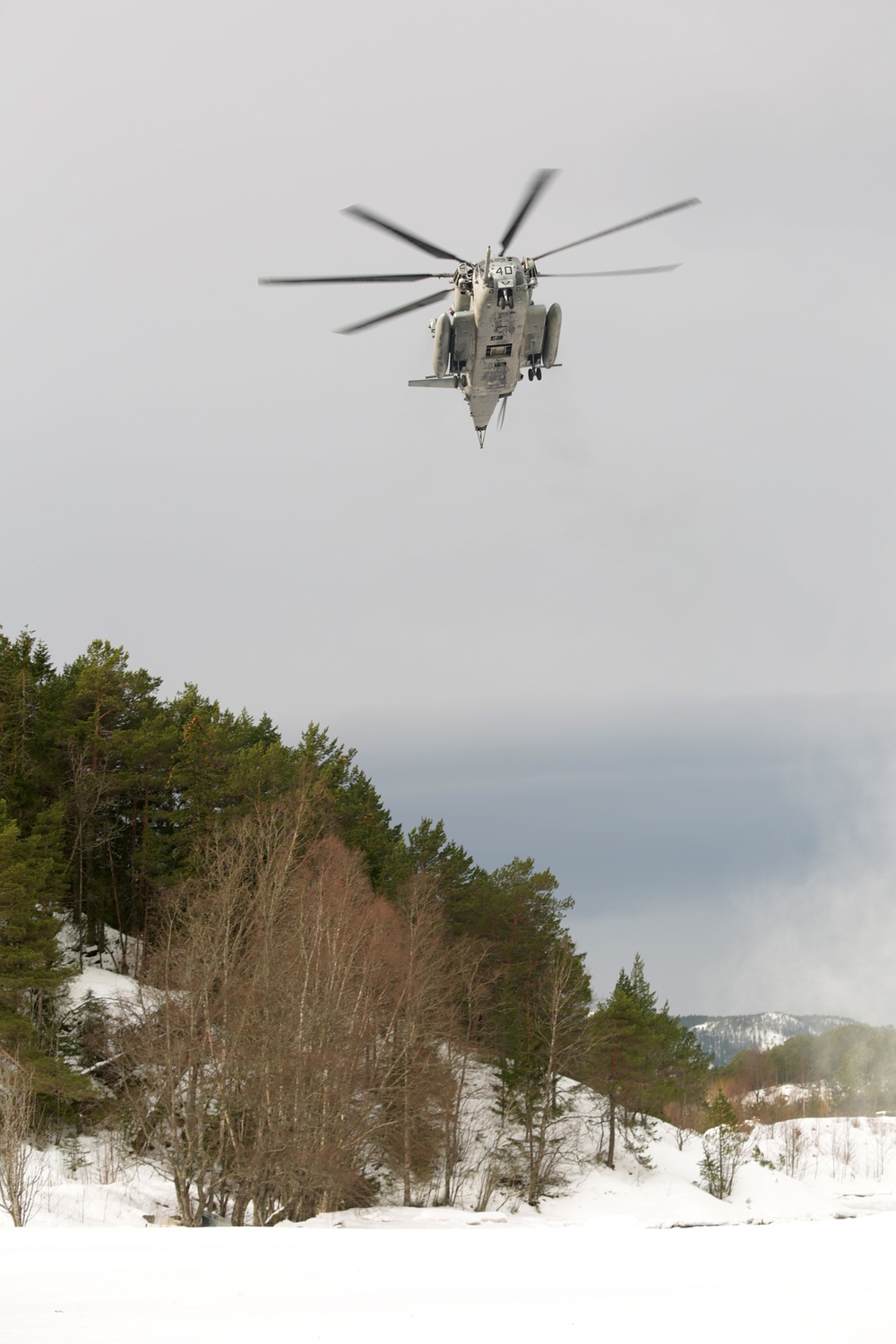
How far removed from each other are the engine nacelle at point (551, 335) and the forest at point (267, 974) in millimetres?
16839

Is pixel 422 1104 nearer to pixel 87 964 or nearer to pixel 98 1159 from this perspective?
pixel 98 1159

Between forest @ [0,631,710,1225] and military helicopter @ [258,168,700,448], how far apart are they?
15554 millimetres

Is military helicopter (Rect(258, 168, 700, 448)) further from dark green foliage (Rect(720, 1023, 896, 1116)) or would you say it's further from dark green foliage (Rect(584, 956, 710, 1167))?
dark green foliage (Rect(720, 1023, 896, 1116))

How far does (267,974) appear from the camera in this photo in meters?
31.2

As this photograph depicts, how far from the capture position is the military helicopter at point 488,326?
27219mm

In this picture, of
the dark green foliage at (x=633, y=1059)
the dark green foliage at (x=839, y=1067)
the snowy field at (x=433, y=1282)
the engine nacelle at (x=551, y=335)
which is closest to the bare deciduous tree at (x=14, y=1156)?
the snowy field at (x=433, y=1282)

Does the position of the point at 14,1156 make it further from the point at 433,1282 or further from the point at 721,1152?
the point at 721,1152

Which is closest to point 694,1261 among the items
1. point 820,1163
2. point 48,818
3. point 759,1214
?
point 48,818

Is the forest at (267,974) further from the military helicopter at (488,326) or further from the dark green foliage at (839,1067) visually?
the dark green foliage at (839,1067)

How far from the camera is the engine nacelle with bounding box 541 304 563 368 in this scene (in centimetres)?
2894

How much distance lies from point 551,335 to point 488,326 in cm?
200

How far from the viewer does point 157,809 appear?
50.5m

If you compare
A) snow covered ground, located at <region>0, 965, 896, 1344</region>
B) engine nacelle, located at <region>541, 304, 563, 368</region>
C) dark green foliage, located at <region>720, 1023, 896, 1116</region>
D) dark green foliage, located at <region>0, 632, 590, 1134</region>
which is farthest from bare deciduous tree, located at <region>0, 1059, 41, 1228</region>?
dark green foliage, located at <region>720, 1023, 896, 1116</region>

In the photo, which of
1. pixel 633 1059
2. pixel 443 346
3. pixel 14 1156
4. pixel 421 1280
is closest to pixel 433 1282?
pixel 421 1280
